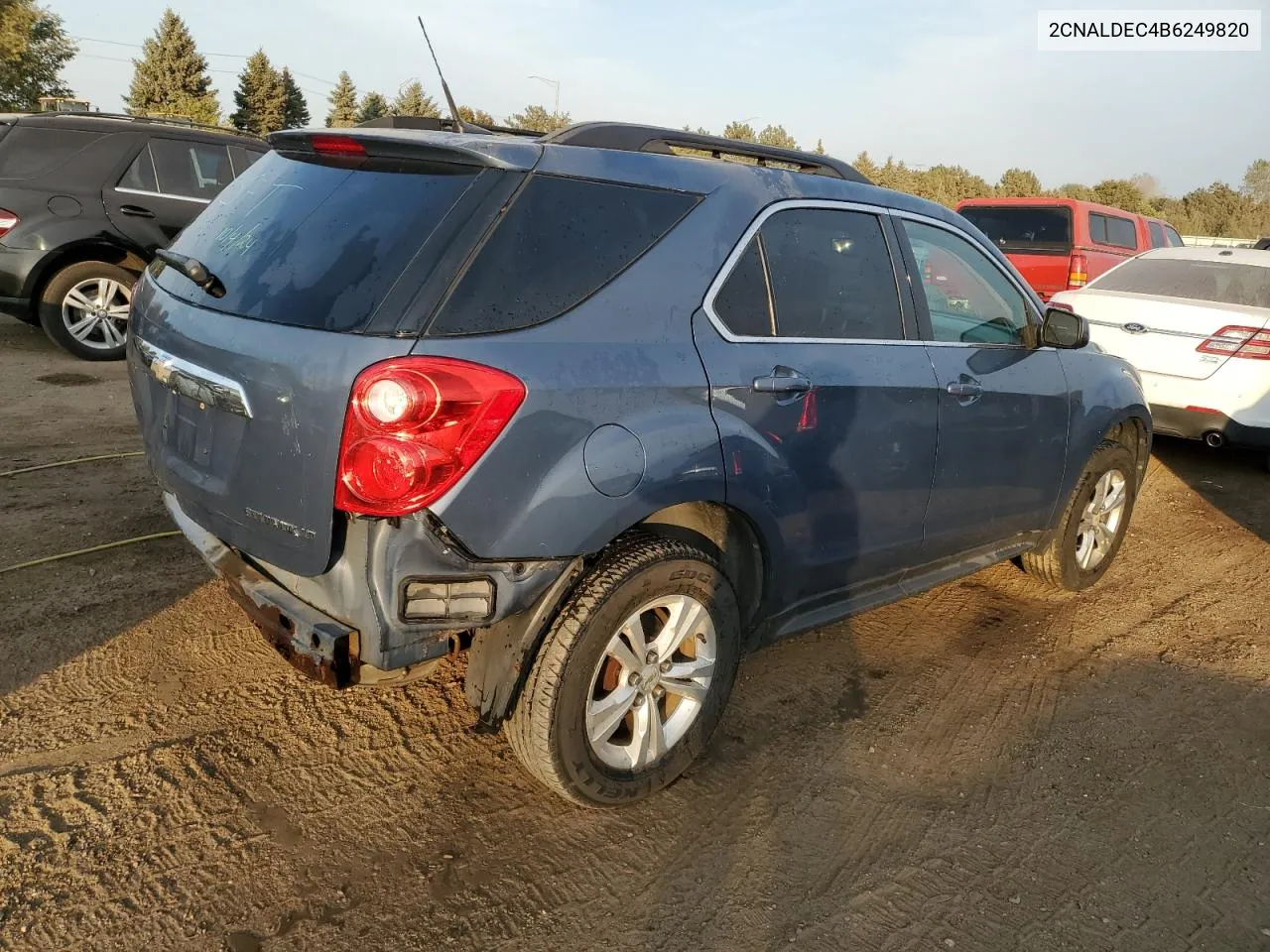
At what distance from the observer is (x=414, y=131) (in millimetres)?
2840

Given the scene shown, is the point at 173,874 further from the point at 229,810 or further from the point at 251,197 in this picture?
the point at 251,197

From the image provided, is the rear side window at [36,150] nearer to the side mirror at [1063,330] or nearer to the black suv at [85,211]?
the black suv at [85,211]

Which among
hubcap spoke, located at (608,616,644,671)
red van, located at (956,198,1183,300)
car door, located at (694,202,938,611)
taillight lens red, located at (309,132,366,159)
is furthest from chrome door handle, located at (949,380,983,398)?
red van, located at (956,198,1183,300)

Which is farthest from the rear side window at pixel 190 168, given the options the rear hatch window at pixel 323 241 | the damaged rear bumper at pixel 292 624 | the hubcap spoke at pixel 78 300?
the damaged rear bumper at pixel 292 624

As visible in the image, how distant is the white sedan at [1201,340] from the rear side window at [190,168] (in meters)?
7.30

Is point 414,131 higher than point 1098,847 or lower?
higher

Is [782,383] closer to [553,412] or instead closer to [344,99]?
[553,412]

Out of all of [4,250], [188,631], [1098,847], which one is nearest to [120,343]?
[4,250]

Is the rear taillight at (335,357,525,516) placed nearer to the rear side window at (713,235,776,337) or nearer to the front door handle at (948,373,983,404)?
the rear side window at (713,235,776,337)

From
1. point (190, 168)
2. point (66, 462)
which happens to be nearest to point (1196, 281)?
point (66, 462)

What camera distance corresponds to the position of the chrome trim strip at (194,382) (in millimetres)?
2471

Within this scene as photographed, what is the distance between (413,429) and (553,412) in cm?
35

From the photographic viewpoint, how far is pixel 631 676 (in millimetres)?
2775

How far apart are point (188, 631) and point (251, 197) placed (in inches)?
66.1
